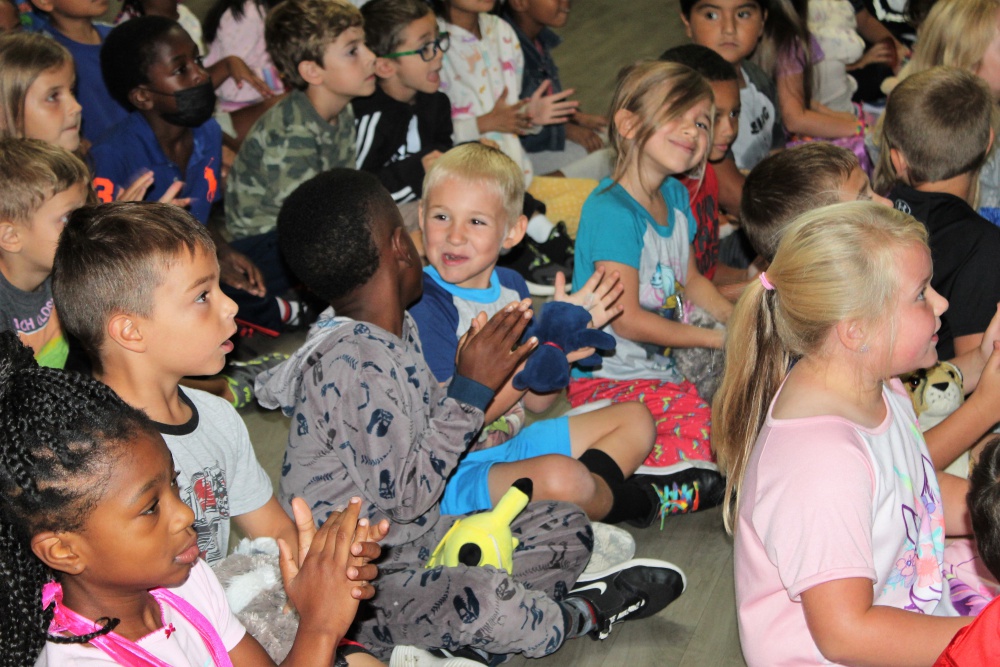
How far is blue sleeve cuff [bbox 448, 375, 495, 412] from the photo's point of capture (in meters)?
1.88

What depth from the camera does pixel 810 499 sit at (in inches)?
54.6

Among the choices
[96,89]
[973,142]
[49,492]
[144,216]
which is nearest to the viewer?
[49,492]

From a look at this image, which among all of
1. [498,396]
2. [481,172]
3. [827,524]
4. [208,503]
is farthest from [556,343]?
[827,524]

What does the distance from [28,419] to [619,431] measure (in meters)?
1.49

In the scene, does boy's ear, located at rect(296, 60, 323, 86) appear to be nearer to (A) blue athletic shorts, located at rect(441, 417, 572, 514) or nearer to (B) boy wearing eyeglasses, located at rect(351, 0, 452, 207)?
(B) boy wearing eyeglasses, located at rect(351, 0, 452, 207)

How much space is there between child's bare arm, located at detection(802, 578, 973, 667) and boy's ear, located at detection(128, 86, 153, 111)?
2.55m

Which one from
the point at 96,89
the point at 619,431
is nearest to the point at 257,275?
the point at 96,89

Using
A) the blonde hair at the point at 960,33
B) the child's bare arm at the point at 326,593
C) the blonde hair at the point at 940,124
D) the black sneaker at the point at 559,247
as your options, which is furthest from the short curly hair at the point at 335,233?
the blonde hair at the point at 960,33

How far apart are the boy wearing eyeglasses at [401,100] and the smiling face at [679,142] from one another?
111 cm

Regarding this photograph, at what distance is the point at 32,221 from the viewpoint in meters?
2.23

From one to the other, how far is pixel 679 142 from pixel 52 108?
168 cm

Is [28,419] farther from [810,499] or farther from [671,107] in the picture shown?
[671,107]

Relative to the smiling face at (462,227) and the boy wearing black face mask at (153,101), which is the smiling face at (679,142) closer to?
the smiling face at (462,227)

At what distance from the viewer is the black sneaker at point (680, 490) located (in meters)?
2.40
